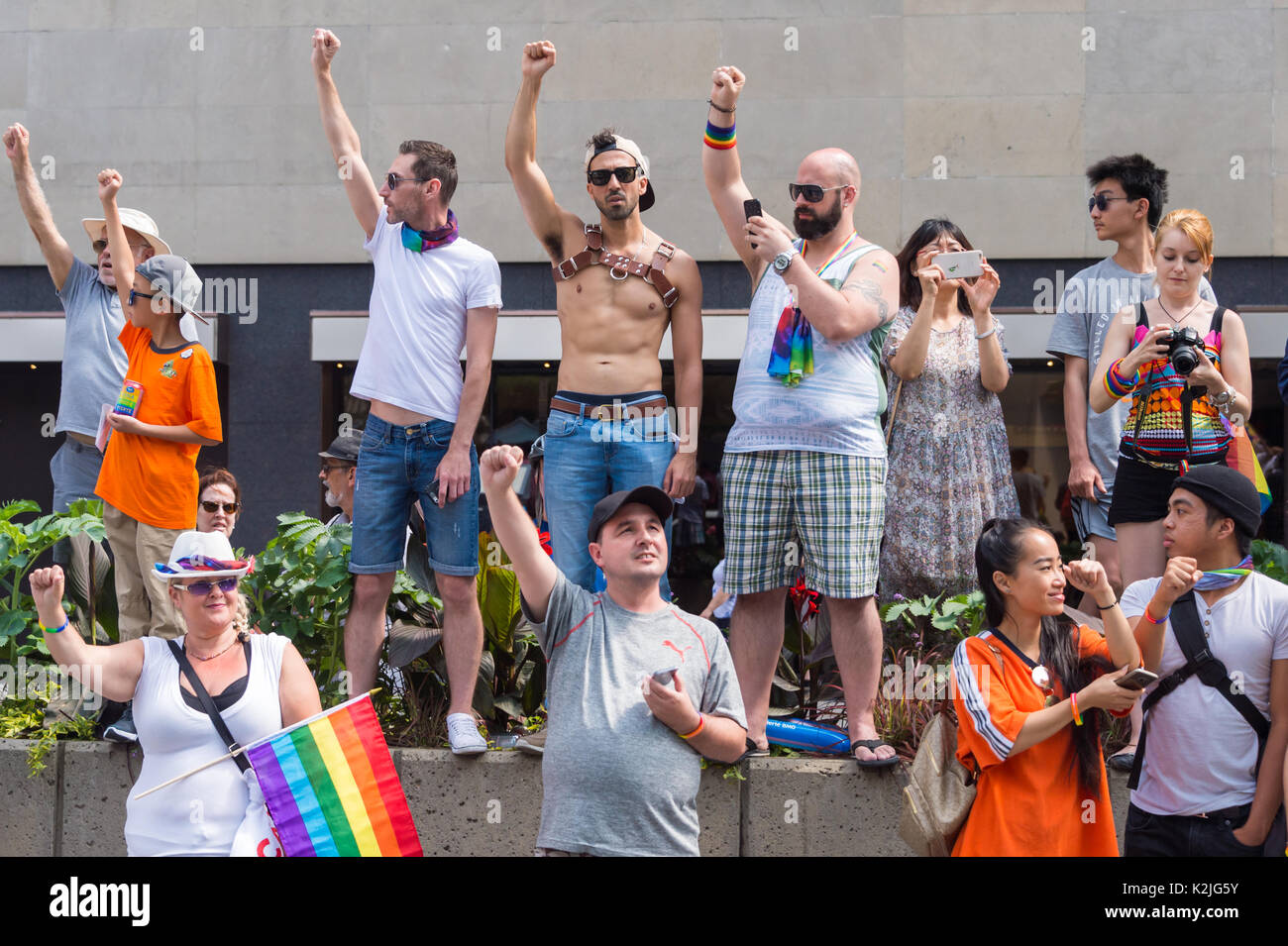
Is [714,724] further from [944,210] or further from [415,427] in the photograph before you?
[944,210]

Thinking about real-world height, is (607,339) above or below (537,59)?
below

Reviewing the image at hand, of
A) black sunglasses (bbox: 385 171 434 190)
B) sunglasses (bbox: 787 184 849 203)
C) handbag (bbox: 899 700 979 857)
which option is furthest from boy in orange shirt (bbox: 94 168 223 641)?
handbag (bbox: 899 700 979 857)

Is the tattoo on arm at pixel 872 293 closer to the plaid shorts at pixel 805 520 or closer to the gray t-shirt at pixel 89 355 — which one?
the plaid shorts at pixel 805 520

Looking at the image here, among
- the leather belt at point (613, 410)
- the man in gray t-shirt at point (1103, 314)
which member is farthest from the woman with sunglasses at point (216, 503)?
the man in gray t-shirt at point (1103, 314)

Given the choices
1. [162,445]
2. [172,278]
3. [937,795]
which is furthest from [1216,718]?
[172,278]

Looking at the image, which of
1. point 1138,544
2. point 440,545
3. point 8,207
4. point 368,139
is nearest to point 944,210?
point 368,139

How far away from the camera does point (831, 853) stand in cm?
483

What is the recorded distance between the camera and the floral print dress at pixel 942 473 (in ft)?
17.4

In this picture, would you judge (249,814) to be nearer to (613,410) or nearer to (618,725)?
(618,725)

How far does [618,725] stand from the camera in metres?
3.57

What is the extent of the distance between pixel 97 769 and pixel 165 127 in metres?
8.06

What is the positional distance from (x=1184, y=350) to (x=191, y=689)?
3.62 m

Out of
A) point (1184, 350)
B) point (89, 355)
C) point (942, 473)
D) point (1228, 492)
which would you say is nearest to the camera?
point (1228, 492)

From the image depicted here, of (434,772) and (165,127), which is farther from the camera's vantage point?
(165,127)
